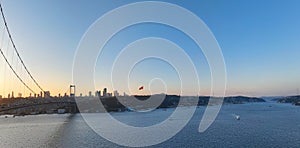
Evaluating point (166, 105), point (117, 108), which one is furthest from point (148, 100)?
point (117, 108)

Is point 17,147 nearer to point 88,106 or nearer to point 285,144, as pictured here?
point 285,144

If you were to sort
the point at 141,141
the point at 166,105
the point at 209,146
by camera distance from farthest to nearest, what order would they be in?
1. the point at 166,105
2. the point at 141,141
3. the point at 209,146

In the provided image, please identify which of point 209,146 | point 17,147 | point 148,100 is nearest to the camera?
point 209,146

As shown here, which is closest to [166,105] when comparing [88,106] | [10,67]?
[88,106]

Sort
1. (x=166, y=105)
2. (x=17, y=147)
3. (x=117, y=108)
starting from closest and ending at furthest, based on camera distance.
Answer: (x=17, y=147), (x=117, y=108), (x=166, y=105)

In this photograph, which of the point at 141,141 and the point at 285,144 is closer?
the point at 285,144

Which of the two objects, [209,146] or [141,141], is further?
[141,141]

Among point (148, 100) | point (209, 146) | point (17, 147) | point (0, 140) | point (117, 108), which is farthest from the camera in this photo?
point (148, 100)

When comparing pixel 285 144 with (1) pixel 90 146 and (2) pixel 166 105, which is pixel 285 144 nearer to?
(1) pixel 90 146

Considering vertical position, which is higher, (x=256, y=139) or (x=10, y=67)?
(x=10, y=67)
